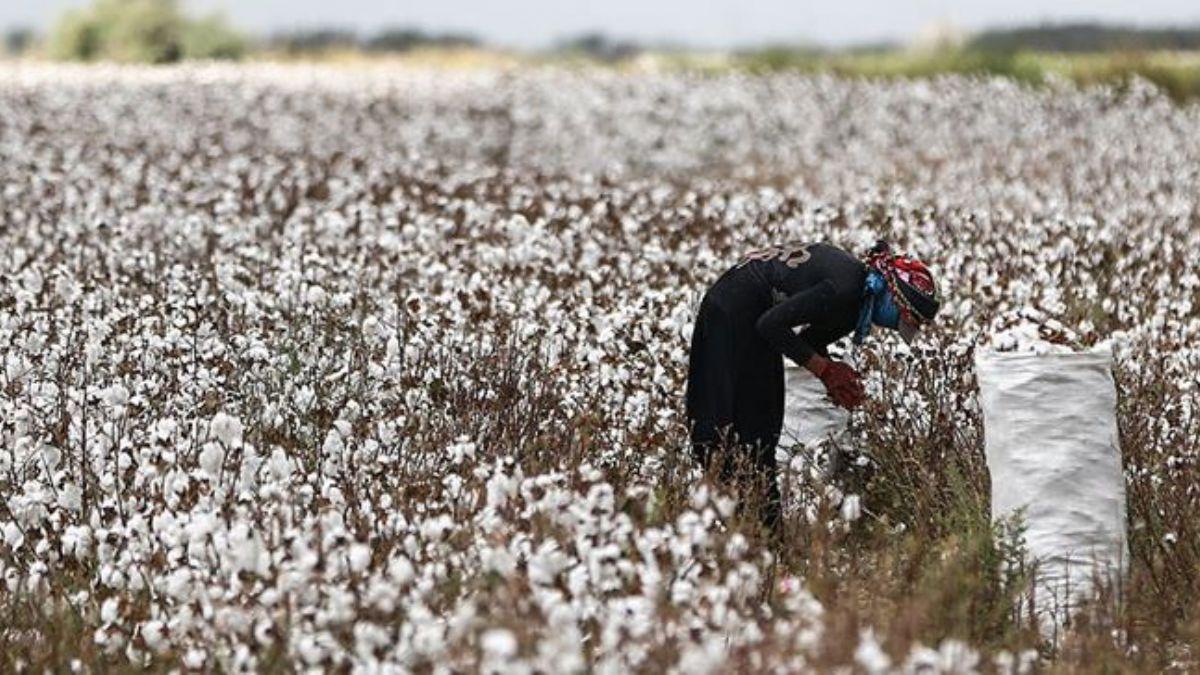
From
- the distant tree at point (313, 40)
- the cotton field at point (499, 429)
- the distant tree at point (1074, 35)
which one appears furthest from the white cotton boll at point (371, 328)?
the distant tree at point (313, 40)

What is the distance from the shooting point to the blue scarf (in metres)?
7.61

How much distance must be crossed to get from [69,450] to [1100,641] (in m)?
3.89

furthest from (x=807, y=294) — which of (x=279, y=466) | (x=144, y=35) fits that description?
(x=144, y=35)

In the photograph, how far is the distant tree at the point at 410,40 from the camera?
45.6m

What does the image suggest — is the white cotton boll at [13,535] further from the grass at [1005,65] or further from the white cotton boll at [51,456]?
the grass at [1005,65]

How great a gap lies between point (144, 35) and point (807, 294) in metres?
34.4

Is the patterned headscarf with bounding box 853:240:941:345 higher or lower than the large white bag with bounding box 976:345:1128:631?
higher

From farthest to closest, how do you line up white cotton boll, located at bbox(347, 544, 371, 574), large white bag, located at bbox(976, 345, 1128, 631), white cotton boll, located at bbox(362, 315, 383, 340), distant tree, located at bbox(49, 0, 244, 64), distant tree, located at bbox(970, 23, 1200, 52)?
distant tree, located at bbox(970, 23, 1200, 52) < distant tree, located at bbox(49, 0, 244, 64) < white cotton boll, located at bbox(362, 315, 383, 340) < large white bag, located at bbox(976, 345, 1128, 631) < white cotton boll, located at bbox(347, 544, 371, 574)

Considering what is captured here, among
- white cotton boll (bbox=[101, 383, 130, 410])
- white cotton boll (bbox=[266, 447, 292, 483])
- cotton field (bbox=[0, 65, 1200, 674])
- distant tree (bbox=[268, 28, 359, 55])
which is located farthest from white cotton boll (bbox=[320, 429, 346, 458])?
distant tree (bbox=[268, 28, 359, 55])

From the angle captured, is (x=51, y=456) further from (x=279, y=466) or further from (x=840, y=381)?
(x=840, y=381)

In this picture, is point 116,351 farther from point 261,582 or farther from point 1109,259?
point 1109,259

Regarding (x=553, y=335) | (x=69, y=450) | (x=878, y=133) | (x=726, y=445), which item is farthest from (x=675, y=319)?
(x=878, y=133)

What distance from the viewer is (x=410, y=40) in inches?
2046

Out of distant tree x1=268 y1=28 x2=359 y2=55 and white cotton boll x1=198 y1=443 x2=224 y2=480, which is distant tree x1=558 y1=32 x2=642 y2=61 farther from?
white cotton boll x1=198 y1=443 x2=224 y2=480
